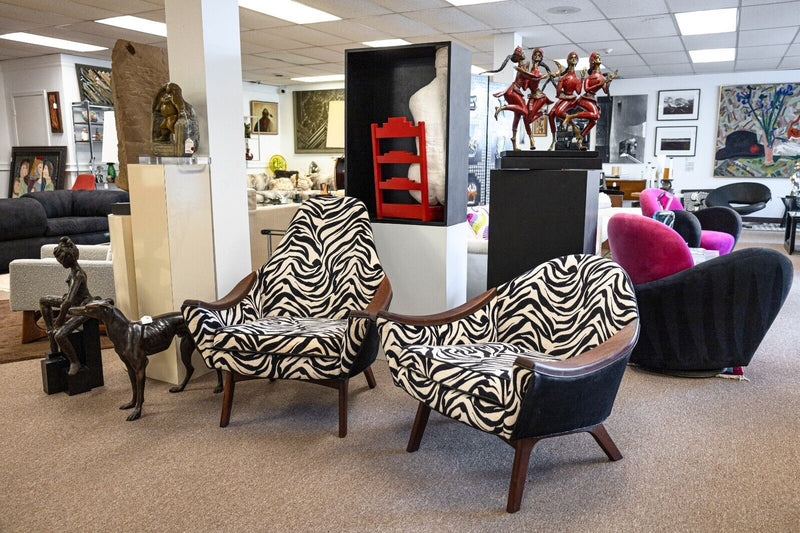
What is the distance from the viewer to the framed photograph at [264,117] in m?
12.0

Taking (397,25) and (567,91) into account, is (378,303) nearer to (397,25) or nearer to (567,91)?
(567,91)

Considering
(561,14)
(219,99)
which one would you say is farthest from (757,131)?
(219,99)

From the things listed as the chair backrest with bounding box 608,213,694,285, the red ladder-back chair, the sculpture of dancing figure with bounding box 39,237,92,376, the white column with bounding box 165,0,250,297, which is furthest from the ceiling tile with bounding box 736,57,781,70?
the sculpture of dancing figure with bounding box 39,237,92,376

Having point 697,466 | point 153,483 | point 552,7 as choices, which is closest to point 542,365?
point 697,466

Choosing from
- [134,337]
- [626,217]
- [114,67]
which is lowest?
[134,337]

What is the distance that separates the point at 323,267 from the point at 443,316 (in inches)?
32.6

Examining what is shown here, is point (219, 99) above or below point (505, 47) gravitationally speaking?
below

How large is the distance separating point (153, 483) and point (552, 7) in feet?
18.4

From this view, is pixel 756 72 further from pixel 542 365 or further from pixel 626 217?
pixel 542 365

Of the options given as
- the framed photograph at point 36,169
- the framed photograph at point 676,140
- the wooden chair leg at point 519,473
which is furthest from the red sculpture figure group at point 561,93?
the framed photograph at point 676,140

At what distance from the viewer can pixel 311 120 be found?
12.3 metres

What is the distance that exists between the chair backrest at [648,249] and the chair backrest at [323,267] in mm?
1361

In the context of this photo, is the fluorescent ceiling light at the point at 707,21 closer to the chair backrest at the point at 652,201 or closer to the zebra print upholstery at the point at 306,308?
the chair backrest at the point at 652,201

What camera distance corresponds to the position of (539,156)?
300 centimetres
